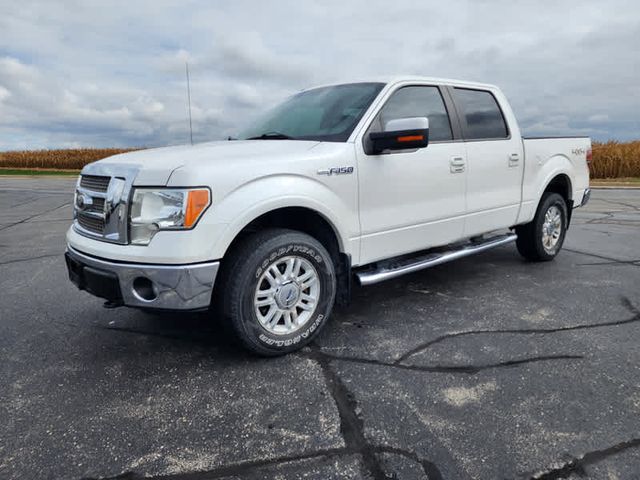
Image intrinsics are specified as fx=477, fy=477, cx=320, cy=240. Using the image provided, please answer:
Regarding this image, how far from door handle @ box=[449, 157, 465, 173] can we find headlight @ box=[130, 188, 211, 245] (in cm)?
225

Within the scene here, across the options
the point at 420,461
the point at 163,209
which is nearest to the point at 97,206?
the point at 163,209

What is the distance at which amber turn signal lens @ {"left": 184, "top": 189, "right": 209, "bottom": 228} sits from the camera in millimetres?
2680

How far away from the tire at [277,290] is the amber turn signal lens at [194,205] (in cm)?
39

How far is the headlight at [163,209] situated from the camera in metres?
2.69

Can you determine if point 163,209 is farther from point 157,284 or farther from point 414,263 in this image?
point 414,263

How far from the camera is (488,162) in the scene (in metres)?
4.49

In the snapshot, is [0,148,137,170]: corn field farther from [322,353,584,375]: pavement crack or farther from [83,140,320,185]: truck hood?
[322,353,584,375]: pavement crack

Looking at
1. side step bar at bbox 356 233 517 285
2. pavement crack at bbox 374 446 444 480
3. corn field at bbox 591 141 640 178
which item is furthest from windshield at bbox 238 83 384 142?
corn field at bbox 591 141 640 178

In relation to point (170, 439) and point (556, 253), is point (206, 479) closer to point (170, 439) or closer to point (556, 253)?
point (170, 439)

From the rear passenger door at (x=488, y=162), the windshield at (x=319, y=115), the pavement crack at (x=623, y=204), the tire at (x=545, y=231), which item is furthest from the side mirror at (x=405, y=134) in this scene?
the pavement crack at (x=623, y=204)

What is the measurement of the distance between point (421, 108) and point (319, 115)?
0.90m

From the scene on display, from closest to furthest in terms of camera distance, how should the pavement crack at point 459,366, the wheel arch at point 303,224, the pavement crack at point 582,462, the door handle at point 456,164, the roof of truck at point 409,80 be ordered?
the pavement crack at point 582,462 → the pavement crack at point 459,366 → the wheel arch at point 303,224 → the roof of truck at point 409,80 → the door handle at point 456,164

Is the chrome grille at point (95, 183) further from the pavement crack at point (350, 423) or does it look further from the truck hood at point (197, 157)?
the pavement crack at point (350, 423)

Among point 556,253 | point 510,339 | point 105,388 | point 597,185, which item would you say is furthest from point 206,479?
point 597,185
